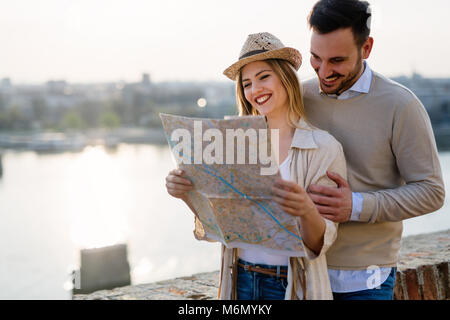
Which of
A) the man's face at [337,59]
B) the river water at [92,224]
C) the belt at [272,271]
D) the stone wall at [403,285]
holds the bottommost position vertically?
the river water at [92,224]

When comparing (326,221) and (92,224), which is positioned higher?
(326,221)

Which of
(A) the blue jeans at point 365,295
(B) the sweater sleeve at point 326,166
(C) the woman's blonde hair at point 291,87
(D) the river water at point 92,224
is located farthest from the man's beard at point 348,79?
(D) the river water at point 92,224

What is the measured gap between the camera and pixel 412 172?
141 centimetres

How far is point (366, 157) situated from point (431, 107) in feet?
97.1

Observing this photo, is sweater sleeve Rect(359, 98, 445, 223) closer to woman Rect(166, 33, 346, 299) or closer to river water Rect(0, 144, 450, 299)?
woman Rect(166, 33, 346, 299)

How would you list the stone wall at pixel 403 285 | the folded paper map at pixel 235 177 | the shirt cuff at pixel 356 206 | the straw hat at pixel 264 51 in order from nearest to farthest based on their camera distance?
the folded paper map at pixel 235 177, the shirt cuff at pixel 356 206, the straw hat at pixel 264 51, the stone wall at pixel 403 285

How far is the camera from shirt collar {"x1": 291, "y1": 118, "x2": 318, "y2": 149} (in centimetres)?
130

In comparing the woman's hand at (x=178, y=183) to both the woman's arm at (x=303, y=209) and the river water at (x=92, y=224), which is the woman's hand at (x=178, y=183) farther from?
the river water at (x=92, y=224)

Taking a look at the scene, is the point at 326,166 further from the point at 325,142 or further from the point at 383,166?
the point at 383,166

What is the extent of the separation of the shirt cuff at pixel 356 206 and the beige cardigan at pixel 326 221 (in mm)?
65

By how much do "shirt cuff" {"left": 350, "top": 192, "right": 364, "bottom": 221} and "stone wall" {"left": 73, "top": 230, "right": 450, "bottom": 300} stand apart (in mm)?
963

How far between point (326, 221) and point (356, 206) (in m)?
0.13

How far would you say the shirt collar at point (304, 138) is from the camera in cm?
130

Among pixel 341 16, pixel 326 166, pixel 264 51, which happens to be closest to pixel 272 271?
pixel 326 166
